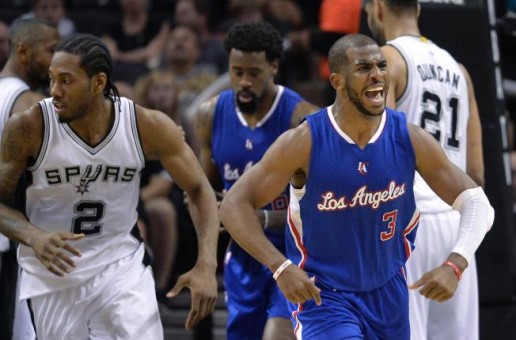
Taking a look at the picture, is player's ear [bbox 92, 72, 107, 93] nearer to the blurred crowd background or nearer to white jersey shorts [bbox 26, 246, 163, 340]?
white jersey shorts [bbox 26, 246, 163, 340]

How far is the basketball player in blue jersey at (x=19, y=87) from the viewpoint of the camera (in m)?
6.34

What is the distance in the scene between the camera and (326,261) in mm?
5230

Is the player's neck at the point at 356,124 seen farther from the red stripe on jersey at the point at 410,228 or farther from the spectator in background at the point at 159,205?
the spectator in background at the point at 159,205

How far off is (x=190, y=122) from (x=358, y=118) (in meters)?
4.67

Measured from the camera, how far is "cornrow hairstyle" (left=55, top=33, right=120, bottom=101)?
5.62m

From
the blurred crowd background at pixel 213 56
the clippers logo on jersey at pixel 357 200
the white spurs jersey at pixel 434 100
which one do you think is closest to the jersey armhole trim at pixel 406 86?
the white spurs jersey at pixel 434 100

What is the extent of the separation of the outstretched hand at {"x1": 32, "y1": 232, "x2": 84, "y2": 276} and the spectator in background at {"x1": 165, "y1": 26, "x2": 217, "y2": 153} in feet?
16.9

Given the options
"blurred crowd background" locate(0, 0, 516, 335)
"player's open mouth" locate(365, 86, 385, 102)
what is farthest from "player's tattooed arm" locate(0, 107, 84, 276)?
"blurred crowd background" locate(0, 0, 516, 335)

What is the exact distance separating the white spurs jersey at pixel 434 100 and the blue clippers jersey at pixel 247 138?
80 cm

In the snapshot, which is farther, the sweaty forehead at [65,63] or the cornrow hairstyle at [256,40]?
the cornrow hairstyle at [256,40]

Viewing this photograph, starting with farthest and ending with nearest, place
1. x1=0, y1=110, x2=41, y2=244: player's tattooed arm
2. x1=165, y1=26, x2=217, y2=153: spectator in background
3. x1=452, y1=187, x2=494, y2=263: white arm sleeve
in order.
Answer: x1=165, y1=26, x2=217, y2=153: spectator in background, x1=0, y1=110, x2=41, y2=244: player's tattooed arm, x1=452, y1=187, x2=494, y2=263: white arm sleeve

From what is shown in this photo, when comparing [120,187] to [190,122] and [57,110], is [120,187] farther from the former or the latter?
[190,122]

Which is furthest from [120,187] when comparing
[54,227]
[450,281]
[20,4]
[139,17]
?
[20,4]

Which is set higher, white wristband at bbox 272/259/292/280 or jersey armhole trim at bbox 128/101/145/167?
jersey armhole trim at bbox 128/101/145/167
